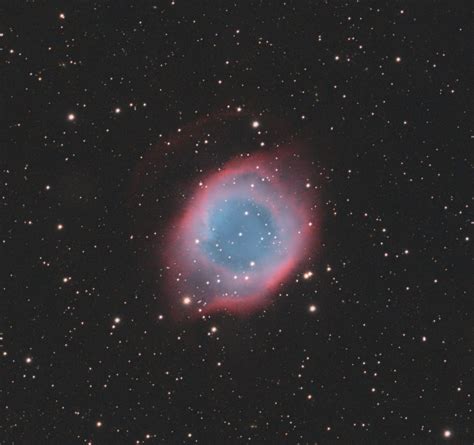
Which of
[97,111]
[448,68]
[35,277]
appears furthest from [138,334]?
[448,68]

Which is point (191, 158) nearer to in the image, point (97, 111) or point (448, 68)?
point (97, 111)

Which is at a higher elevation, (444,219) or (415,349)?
(444,219)

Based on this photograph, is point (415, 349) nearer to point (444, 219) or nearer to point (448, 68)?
point (444, 219)

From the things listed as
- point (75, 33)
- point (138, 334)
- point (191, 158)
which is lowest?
point (138, 334)

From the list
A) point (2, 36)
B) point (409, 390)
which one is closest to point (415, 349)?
point (409, 390)
